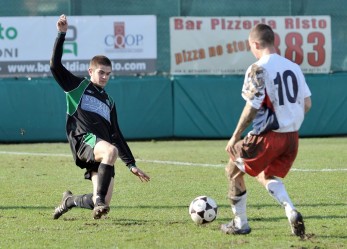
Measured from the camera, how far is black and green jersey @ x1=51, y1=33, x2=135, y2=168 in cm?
796

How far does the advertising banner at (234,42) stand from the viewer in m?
18.4

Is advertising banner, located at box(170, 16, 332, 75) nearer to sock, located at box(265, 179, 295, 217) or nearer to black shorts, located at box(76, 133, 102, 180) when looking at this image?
black shorts, located at box(76, 133, 102, 180)

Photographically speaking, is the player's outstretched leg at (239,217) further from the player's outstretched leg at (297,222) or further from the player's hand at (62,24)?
the player's hand at (62,24)

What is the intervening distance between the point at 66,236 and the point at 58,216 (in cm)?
105

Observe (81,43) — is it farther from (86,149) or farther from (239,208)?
(239,208)

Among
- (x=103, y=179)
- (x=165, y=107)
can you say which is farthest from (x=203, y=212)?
(x=165, y=107)

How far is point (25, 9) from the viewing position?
18031mm

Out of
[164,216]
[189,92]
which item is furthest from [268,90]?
[189,92]

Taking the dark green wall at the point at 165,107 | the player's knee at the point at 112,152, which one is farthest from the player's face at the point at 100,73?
the dark green wall at the point at 165,107

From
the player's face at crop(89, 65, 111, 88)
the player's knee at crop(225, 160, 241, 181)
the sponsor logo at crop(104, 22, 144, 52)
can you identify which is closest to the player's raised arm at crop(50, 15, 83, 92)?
the player's face at crop(89, 65, 111, 88)

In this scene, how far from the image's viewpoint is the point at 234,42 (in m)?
18.6

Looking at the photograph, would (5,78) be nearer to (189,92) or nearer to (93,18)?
(93,18)

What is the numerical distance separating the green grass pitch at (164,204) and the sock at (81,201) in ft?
0.52

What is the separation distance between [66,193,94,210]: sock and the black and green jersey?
31 cm
